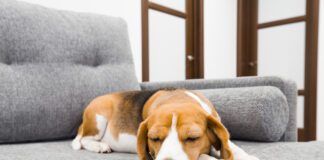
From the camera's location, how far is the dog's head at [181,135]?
34.5 inches

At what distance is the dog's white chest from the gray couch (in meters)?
0.10

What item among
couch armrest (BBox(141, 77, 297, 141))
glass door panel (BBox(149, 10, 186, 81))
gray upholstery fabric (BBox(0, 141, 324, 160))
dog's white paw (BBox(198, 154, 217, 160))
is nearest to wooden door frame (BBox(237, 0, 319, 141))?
glass door panel (BBox(149, 10, 186, 81))

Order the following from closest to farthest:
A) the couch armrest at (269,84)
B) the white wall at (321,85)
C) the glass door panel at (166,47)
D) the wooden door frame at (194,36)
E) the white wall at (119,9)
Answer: the couch armrest at (269,84), the white wall at (119,9), the glass door panel at (166,47), the white wall at (321,85), the wooden door frame at (194,36)

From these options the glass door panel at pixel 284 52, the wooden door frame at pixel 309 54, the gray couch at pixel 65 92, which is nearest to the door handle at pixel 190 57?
the wooden door frame at pixel 309 54

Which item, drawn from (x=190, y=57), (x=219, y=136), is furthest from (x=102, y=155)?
(x=190, y=57)

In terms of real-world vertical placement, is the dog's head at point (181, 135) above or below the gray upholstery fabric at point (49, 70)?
below

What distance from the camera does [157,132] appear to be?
0.90 meters

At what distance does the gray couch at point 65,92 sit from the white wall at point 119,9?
1.15 ft

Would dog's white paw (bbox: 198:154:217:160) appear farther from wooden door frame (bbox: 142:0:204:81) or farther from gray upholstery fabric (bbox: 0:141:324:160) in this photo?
wooden door frame (bbox: 142:0:204:81)

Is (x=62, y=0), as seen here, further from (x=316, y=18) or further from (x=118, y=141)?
(x=316, y=18)

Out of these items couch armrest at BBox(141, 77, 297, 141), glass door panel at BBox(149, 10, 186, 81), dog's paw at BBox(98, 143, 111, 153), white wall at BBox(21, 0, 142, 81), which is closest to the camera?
dog's paw at BBox(98, 143, 111, 153)

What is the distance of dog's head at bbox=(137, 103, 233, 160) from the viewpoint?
88 cm

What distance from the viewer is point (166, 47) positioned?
3.03 m

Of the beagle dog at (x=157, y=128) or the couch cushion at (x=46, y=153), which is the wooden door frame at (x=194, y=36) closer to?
the beagle dog at (x=157, y=128)
